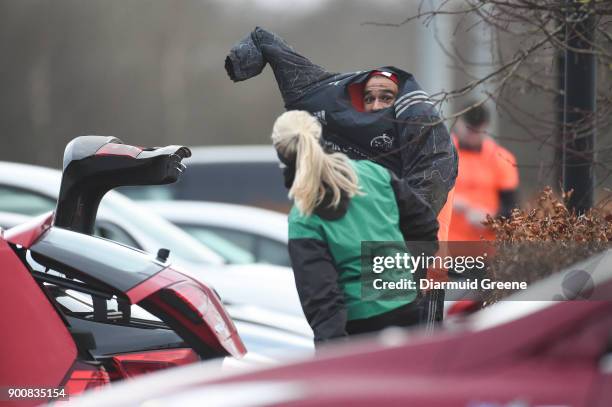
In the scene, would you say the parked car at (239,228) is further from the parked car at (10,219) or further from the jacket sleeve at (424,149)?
the jacket sleeve at (424,149)

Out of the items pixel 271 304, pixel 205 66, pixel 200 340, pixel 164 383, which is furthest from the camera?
pixel 205 66

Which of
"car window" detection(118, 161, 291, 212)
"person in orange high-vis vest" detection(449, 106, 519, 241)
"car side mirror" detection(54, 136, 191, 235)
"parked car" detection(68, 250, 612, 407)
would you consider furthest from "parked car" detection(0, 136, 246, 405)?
"car window" detection(118, 161, 291, 212)

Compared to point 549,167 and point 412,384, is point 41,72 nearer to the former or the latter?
point 549,167

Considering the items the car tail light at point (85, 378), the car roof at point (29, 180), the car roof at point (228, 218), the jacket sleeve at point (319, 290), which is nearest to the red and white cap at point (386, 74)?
the jacket sleeve at point (319, 290)

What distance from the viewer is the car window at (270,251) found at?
9.48 meters

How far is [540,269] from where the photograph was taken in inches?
209

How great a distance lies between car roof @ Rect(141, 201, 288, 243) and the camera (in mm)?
9547

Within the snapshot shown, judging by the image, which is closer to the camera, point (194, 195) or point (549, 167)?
point (549, 167)

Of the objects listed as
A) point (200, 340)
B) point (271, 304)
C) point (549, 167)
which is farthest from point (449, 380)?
point (271, 304)

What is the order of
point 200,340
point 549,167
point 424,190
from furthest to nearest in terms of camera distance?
point 549,167
point 424,190
point 200,340

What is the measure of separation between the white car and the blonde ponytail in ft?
10.9

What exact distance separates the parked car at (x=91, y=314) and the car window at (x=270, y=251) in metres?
4.73

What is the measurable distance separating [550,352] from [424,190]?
265 centimetres

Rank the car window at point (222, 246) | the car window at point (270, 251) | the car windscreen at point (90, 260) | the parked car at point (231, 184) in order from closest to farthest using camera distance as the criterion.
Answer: the car windscreen at point (90, 260)
the car window at point (222, 246)
the car window at point (270, 251)
the parked car at point (231, 184)
